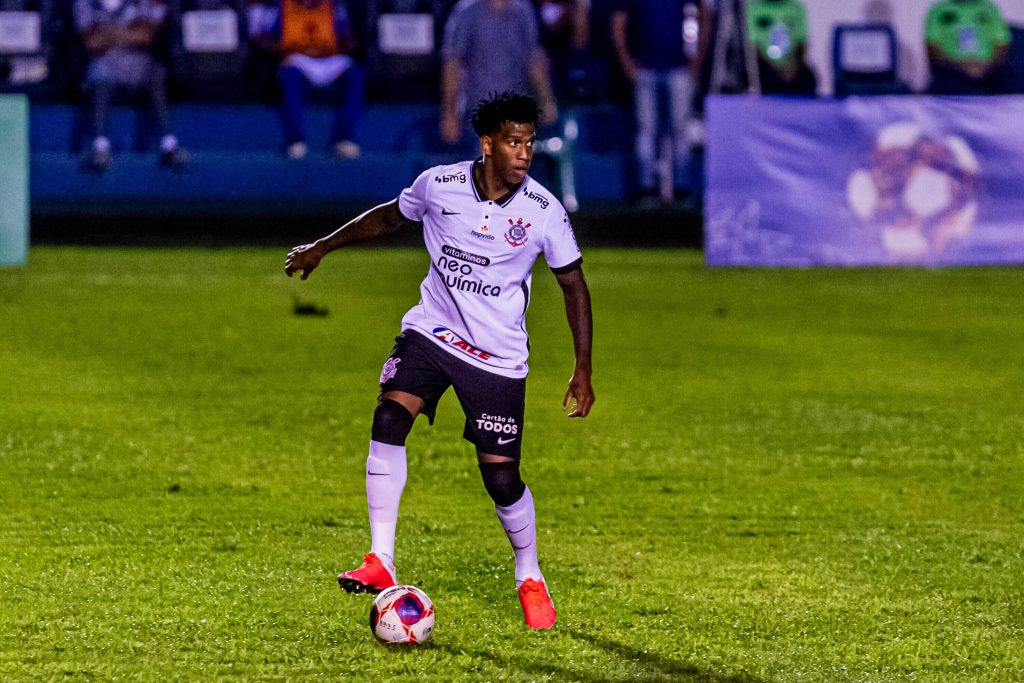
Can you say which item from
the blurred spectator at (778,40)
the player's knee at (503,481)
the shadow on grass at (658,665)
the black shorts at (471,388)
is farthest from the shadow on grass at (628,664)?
the blurred spectator at (778,40)

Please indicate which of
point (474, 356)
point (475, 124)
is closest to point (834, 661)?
point (474, 356)

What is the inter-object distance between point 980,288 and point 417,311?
434 inches

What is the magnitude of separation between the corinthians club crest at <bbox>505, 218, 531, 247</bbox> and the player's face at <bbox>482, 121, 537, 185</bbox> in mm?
144

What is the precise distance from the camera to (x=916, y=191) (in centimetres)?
1639

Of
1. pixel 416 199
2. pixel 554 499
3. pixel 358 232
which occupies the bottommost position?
pixel 554 499

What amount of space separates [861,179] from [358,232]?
439 inches

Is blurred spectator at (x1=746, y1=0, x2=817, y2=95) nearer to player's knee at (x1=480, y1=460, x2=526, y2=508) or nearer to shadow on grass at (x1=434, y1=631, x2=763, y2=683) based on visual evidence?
player's knee at (x1=480, y1=460, x2=526, y2=508)

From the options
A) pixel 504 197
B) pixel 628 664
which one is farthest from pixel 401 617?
pixel 504 197

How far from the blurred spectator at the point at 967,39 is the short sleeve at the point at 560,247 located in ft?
55.0

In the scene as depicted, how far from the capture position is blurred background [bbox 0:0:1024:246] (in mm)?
19484

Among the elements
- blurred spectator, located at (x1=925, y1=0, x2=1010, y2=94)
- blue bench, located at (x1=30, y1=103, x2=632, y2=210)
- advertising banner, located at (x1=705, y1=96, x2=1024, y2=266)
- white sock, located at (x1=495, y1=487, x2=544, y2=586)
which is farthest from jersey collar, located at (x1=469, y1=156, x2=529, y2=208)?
blurred spectator, located at (x1=925, y1=0, x2=1010, y2=94)

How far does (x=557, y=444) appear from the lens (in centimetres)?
900

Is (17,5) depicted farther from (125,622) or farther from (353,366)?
(125,622)

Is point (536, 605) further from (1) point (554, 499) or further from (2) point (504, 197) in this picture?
(1) point (554, 499)
